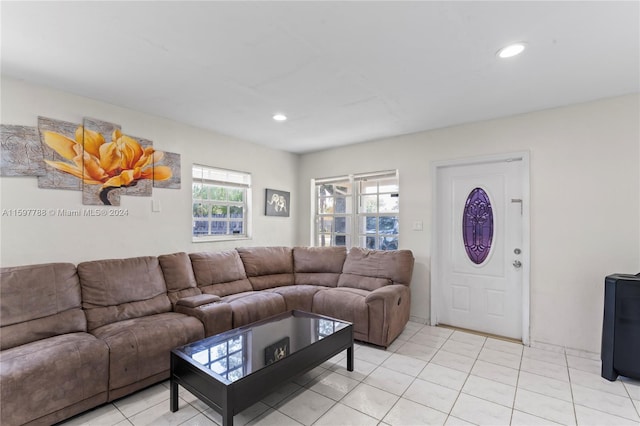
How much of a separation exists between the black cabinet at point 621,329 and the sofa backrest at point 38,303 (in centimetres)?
422

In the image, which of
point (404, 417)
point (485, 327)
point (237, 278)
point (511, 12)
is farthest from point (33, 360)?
point (485, 327)

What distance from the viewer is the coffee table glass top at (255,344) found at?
183cm

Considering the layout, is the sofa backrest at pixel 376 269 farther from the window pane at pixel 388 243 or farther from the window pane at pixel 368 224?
the window pane at pixel 368 224

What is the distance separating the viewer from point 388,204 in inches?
167

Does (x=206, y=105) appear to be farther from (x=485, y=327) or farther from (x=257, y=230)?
(x=485, y=327)

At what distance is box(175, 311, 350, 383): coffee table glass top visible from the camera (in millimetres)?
1835

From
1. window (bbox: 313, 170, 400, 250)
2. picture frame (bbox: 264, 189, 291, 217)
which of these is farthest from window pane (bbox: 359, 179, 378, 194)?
picture frame (bbox: 264, 189, 291, 217)

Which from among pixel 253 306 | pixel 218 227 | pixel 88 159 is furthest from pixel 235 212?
pixel 88 159

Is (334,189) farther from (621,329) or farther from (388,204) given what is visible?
(621,329)

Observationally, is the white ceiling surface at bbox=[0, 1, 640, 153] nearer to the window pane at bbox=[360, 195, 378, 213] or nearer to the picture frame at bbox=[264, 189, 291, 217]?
the window pane at bbox=[360, 195, 378, 213]

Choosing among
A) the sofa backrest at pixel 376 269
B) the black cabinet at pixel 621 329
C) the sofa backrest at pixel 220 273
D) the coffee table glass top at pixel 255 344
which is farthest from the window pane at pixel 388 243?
the black cabinet at pixel 621 329

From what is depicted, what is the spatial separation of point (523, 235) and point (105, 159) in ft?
14.3

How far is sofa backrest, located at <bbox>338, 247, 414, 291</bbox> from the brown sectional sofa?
1cm

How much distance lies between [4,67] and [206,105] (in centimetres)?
145
